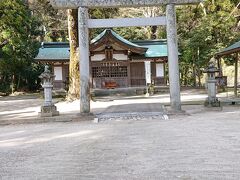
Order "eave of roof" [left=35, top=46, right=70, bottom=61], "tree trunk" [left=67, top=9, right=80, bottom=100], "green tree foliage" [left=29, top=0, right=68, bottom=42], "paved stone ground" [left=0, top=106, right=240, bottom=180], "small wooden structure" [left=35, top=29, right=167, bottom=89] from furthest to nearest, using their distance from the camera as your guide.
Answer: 1. "green tree foliage" [left=29, top=0, right=68, bottom=42]
2. "eave of roof" [left=35, top=46, right=70, bottom=61]
3. "small wooden structure" [left=35, top=29, right=167, bottom=89]
4. "tree trunk" [left=67, top=9, right=80, bottom=100]
5. "paved stone ground" [left=0, top=106, right=240, bottom=180]

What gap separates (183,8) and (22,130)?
23.8 meters

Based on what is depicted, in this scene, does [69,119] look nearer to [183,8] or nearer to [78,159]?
[78,159]

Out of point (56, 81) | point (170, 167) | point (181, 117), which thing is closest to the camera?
point (170, 167)

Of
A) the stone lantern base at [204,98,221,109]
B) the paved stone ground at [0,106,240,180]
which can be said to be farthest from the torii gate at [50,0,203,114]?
the paved stone ground at [0,106,240,180]

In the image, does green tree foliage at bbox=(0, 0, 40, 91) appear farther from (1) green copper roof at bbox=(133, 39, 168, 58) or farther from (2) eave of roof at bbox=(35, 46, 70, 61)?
(1) green copper roof at bbox=(133, 39, 168, 58)

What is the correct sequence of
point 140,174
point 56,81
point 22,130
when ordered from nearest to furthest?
point 140,174 < point 22,130 < point 56,81

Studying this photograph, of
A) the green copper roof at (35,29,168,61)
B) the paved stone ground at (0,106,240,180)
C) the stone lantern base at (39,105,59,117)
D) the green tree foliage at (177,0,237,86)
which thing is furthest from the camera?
the green tree foliage at (177,0,237,86)

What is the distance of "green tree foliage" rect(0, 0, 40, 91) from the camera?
90.6 ft

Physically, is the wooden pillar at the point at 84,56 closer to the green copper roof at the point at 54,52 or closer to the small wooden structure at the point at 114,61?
the small wooden structure at the point at 114,61

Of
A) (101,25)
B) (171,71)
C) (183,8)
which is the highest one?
(183,8)

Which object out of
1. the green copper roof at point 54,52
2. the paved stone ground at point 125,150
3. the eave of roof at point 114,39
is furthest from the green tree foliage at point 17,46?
the paved stone ground at point 125,150

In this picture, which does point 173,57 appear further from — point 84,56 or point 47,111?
point 47,111

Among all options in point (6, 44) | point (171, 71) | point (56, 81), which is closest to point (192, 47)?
point (56, 81)

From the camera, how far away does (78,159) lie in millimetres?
6258
